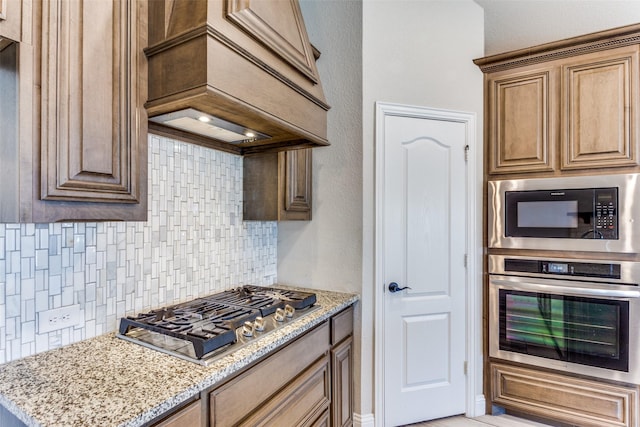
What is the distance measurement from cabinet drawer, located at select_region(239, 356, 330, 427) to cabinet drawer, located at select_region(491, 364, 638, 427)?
4.55ft

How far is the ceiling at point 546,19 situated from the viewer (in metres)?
2.19

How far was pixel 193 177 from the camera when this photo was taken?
1812 mm

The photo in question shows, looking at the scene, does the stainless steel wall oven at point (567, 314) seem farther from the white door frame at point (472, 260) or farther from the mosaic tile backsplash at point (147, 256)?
the mosaic tile backsplash at point (147, 256)

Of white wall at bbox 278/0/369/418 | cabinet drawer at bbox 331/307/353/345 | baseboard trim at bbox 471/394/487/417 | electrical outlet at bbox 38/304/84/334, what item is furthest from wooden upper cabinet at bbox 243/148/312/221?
baseboard trim at bbox 471/394/487/417

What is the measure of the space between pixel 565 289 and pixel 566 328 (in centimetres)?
26

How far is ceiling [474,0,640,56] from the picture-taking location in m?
2.19

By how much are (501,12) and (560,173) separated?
1241 millimetres

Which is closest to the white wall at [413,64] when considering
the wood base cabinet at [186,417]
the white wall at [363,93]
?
the white wall at [363,93]

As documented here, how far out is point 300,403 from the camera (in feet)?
5.09

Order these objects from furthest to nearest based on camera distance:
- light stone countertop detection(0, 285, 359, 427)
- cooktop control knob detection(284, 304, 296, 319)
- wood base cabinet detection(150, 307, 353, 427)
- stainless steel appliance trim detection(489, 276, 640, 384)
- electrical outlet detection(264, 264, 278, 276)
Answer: electrical outlet detection(264, 264, 278, 276), stainless steel appliance trim detection(489, 276, 640, 384), cooktop control knob detection(284, 304, 296, 319), wood base cabinet detection(150, 307, 353, 427), light stone countertop detection(0, 285, 359, 427)

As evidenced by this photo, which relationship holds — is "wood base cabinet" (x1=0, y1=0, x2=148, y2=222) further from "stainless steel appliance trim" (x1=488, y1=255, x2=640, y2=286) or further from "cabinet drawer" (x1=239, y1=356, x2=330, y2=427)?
"stainless steel appliance trim" (x1=488, y1=255, x2=640, y2=286)

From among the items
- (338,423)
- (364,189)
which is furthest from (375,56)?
(338,423)

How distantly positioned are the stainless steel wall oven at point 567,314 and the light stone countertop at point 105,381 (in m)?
1.78

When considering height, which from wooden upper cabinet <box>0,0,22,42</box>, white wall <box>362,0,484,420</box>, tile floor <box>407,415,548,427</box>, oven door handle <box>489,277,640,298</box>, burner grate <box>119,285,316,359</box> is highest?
white wall <box>362,0,484,420</box>
